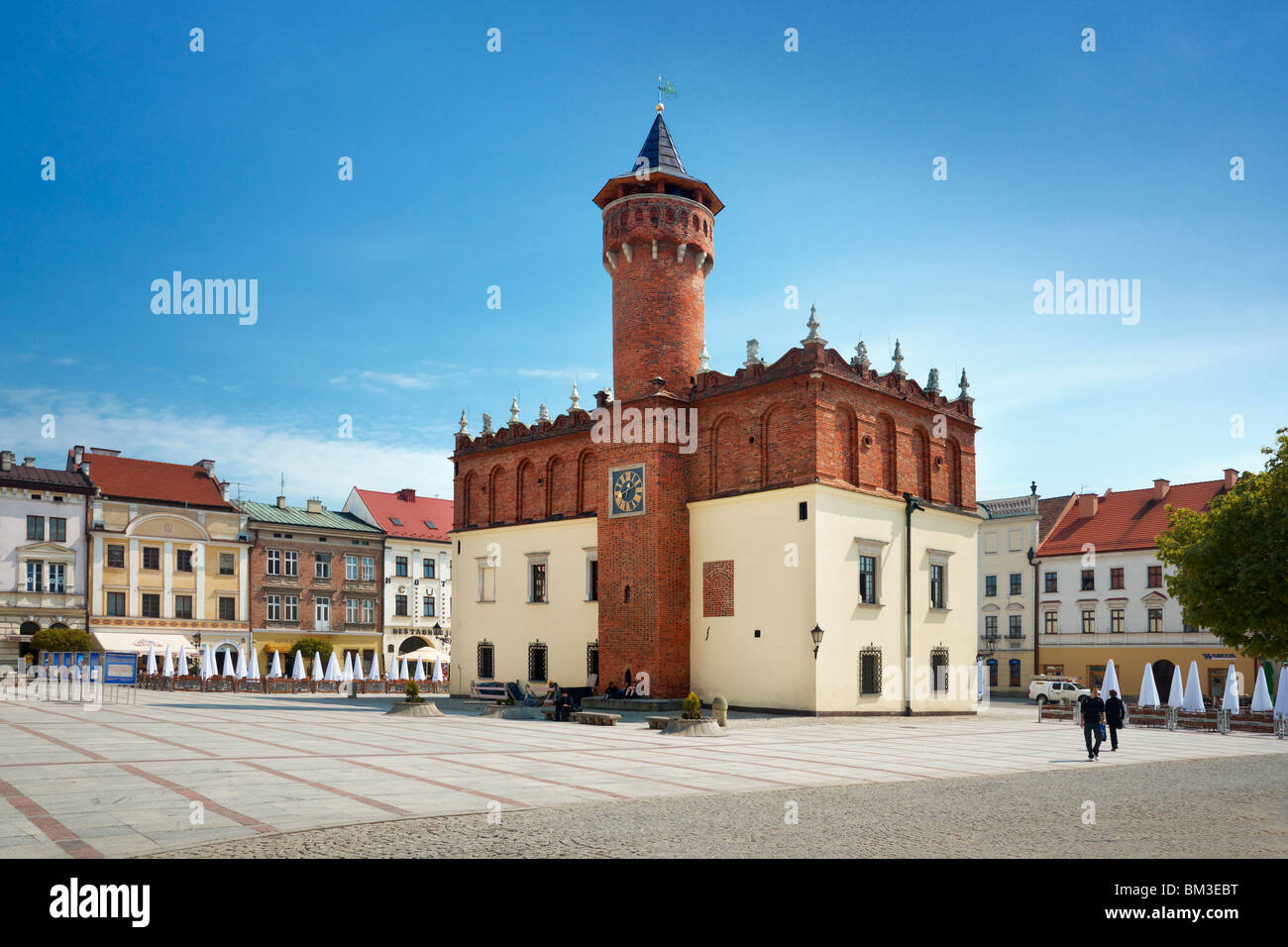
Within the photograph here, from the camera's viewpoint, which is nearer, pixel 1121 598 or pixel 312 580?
pixel 1121 598

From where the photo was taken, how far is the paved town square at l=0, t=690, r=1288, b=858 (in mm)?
9641

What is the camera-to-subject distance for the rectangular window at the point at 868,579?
32.4 m

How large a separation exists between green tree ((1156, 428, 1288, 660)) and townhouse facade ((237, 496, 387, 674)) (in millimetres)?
43317

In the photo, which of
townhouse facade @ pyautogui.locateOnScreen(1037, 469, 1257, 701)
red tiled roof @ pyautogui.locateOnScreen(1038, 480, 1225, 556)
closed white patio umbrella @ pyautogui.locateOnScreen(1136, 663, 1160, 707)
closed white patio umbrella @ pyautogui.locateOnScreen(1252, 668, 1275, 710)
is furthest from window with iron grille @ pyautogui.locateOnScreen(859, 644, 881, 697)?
red tiled roof @ pyautogui.locateOnScreen(1038, 480, 1225, 556)

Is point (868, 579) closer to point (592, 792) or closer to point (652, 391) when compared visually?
point (652, 391)

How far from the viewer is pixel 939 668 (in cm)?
3466

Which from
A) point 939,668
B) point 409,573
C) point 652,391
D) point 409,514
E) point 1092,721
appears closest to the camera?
point 1092,721

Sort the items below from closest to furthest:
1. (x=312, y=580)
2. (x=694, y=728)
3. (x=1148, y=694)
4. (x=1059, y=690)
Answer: (x=694, y=728) < (x=1148, y=694) < (x=1059, y=690) < (x=312, y=580)

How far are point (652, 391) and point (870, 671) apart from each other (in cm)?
1137

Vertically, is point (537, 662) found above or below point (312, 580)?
below

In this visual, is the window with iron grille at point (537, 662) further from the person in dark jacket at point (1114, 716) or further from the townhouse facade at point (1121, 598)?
the townhouse facade at point (1121, 598)

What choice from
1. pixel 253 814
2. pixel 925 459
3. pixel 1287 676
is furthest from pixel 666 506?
pixel 253 814

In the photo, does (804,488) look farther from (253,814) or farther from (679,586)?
(253,814)

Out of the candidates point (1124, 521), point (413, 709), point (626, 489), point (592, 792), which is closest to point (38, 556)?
point (413, 709)
